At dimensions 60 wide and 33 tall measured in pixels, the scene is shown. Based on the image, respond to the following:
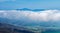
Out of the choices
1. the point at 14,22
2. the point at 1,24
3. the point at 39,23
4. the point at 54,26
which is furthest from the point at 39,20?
the point at 1,24

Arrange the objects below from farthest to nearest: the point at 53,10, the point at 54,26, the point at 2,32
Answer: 1. the point at 54,26
2. the point at 2,32
3. the point at 53,10

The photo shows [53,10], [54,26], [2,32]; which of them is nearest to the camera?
[53,10]

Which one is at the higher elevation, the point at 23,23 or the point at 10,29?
the point at 23,23

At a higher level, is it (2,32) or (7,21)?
(7,21)

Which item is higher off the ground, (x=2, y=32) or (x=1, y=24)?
(x=1, y=24)

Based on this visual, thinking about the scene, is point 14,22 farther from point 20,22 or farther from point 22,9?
point 22,9

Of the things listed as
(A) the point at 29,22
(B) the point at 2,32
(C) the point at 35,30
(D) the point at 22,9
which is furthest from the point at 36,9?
(B) the point at 2,32

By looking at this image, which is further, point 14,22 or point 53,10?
point 14,22

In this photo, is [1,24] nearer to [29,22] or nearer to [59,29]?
[29,22]

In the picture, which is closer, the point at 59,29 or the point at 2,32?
the point at 2,32
